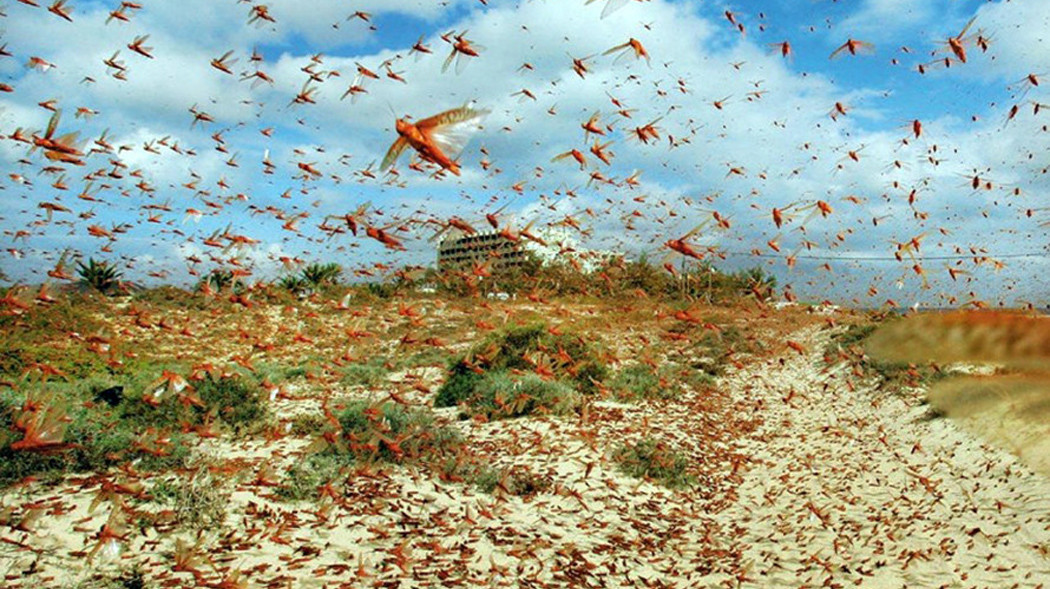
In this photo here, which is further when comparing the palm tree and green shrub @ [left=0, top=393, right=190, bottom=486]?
the palm tree

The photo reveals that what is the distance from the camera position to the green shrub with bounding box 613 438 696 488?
28.9ft

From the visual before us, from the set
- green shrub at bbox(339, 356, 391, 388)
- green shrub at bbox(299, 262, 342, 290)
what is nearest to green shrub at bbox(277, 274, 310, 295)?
green shrub at bbox(299, 262, 342, 290)

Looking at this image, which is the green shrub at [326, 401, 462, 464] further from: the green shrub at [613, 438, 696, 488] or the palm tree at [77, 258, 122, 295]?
the palm tree at [77, 258, 122, 295]

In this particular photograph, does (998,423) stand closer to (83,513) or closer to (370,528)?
(370,528)

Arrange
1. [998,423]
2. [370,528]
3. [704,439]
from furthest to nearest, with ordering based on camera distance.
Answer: [704,439] → [370,528] → [998,423]

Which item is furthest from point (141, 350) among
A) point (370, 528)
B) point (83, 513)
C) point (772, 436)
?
point (772, 436)

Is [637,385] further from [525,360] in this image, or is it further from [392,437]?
[392,437]

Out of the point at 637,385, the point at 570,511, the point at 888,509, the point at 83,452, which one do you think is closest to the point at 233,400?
the point at 83,452

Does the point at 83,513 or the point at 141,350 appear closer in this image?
the point at 83,513

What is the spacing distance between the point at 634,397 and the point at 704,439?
2.64 meters

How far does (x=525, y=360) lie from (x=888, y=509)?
760 cm

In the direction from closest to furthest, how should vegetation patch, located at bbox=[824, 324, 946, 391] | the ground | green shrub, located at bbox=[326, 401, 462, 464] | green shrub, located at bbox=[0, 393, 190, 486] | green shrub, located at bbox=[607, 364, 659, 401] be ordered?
the ground < green shrub, located at bbox=[0, 393, 190, 486] < green shrub, located at bbox=[326, 401, 462, 464] < vegetation patch, located at bbox=[824, 324, 946, 391] < green shrub, located at bbox=[607, 364, 659, 401]

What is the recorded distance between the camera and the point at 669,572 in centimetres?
616

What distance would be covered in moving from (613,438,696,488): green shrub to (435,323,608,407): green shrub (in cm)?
347
